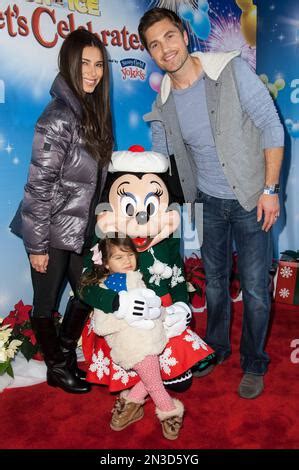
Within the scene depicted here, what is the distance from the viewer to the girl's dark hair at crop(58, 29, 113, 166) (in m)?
2.06

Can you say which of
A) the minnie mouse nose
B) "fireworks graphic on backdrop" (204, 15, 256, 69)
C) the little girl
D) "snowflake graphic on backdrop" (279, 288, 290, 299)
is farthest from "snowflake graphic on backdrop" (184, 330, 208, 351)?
"fireworks graphic on backdrop" (204, 15, 256, 69)

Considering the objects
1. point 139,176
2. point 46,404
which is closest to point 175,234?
point 139,176

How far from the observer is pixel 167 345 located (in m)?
2.18

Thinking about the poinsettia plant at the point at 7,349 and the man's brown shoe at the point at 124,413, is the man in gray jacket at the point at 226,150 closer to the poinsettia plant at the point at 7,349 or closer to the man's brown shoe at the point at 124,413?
the man's brown shoe at the point at 124,413

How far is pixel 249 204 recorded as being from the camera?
2199 millimetres

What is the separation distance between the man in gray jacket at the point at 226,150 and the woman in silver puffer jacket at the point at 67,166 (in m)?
0.30

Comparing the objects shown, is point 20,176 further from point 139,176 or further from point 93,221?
point 139,176

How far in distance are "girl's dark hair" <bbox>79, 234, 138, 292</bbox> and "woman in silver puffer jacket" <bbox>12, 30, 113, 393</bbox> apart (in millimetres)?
143

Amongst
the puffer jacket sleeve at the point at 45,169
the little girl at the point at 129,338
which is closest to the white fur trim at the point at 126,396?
the little girl at the point at 129,338

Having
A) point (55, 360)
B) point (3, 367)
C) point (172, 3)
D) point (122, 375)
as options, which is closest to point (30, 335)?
point (3, 367)

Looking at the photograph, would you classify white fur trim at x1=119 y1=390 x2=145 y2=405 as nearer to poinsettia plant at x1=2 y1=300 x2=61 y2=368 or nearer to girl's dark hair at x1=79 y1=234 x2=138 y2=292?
girl's dark hair at x1=79 y1=234 x2=138 y2=292

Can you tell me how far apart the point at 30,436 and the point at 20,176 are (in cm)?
144

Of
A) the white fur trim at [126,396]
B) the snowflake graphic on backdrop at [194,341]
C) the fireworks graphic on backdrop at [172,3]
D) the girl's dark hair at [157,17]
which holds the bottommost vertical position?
the white fur trim at [126,396]

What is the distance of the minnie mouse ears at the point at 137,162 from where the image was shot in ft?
6.64
